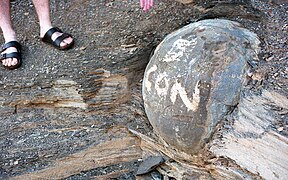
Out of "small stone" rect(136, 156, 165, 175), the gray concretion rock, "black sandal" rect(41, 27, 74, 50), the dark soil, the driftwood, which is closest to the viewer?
the driftwood

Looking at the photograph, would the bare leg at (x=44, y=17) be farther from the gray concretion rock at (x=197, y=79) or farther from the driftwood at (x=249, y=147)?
the driftwood at (x=249, y=147)

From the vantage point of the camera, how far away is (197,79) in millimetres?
2410

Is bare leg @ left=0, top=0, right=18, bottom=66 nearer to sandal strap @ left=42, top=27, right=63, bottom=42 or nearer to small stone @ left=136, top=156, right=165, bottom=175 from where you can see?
sandal strap @ left=42, top=27, right=63, bottom=42

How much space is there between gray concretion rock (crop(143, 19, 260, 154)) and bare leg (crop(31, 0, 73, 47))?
28.3 inches

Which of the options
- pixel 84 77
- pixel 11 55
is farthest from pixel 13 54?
pixel 84 77

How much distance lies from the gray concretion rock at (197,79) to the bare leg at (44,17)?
2.35 feet

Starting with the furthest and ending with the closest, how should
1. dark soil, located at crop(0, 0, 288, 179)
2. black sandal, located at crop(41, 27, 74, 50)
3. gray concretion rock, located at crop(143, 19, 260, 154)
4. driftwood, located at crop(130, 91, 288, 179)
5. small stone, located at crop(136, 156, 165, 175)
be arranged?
black sandal, located at crop(41, 27, 74, 50), dark soil, located at crop(0, 0, 288, 179), small stone, located at crop(136, 156, 165, 175), gray concretion rock, located at crop(143, 19, 260, 154), driftwood, located at crop(130, 91, 288, 179)

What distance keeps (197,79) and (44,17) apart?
1.15m

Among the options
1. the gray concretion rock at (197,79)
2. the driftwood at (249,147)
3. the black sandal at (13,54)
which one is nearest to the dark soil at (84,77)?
the black sandal at (13,54)

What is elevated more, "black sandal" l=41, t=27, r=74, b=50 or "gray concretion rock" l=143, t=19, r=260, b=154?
"black sandal" l=41, t=27, r=74, b=50

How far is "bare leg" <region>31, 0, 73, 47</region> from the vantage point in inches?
119

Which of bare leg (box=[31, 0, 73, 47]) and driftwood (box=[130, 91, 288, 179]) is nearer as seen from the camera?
driftwood (box=[130, 91, 288, 179])

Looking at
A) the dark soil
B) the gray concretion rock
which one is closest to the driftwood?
the gray concretion rock

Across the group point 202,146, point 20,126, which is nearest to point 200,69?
point 202,146
